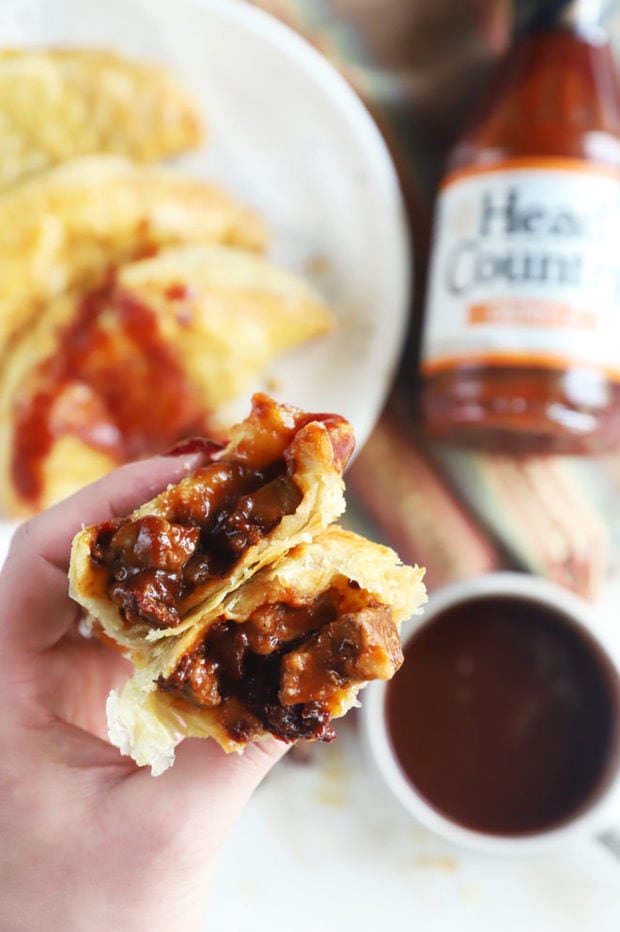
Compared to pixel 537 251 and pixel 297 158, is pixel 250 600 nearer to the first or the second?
pixel 537 251

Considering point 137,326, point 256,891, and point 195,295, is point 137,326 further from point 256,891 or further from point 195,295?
point 256,891

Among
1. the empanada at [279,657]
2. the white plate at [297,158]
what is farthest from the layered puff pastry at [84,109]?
the empanada at [279,657]

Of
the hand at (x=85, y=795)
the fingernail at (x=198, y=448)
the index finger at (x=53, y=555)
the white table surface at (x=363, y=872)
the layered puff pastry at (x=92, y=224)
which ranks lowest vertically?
the white table surface at (x=363, y=872)

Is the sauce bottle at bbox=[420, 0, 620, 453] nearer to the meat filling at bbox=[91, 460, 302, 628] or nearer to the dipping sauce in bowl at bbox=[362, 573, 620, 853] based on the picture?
the dipping sauce in bowl at bbox=[362, 573, 620, 853]

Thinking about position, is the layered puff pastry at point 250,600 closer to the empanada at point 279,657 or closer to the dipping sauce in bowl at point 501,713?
the empanada at point 279,657

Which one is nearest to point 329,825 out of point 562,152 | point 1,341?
point 1,341

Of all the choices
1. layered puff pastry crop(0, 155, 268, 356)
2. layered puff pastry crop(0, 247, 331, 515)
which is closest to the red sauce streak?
layered puff pastry crop(0, 247, 331, 515)

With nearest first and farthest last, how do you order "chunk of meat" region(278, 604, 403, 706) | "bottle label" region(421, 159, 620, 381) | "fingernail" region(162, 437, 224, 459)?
"chunk of meat" region(278, 604, 403, 706)
"fingernail" region(162, 437, 224, 459)
"bottle label" region(421, 159, 620, 381)
